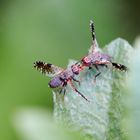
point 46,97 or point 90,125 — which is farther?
point 46,97

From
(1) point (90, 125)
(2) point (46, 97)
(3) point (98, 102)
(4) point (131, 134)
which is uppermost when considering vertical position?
(2) point (46, 97)

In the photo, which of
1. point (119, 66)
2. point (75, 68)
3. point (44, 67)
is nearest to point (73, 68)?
point (75, 68)

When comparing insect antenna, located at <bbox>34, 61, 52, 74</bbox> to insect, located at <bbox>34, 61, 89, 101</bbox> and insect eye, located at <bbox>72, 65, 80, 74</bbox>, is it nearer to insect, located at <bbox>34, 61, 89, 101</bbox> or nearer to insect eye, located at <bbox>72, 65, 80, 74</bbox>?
insect, located at <bbox>34, 61, 89, 101</bbox>

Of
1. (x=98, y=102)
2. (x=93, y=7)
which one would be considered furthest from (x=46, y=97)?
(x=98, y=102)

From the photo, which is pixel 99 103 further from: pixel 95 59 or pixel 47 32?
pixel 47 32

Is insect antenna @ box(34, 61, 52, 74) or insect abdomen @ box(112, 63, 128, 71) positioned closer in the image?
insect abdomen @ box(112, 63, 128, 71)

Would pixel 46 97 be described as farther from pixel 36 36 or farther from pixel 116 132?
pixel 116 132

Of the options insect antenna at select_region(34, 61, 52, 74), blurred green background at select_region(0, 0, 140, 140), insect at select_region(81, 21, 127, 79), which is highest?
blurred green background at select_region(0, 0, 140, 140)

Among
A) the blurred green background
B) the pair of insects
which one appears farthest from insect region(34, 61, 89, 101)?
the blurred green background
